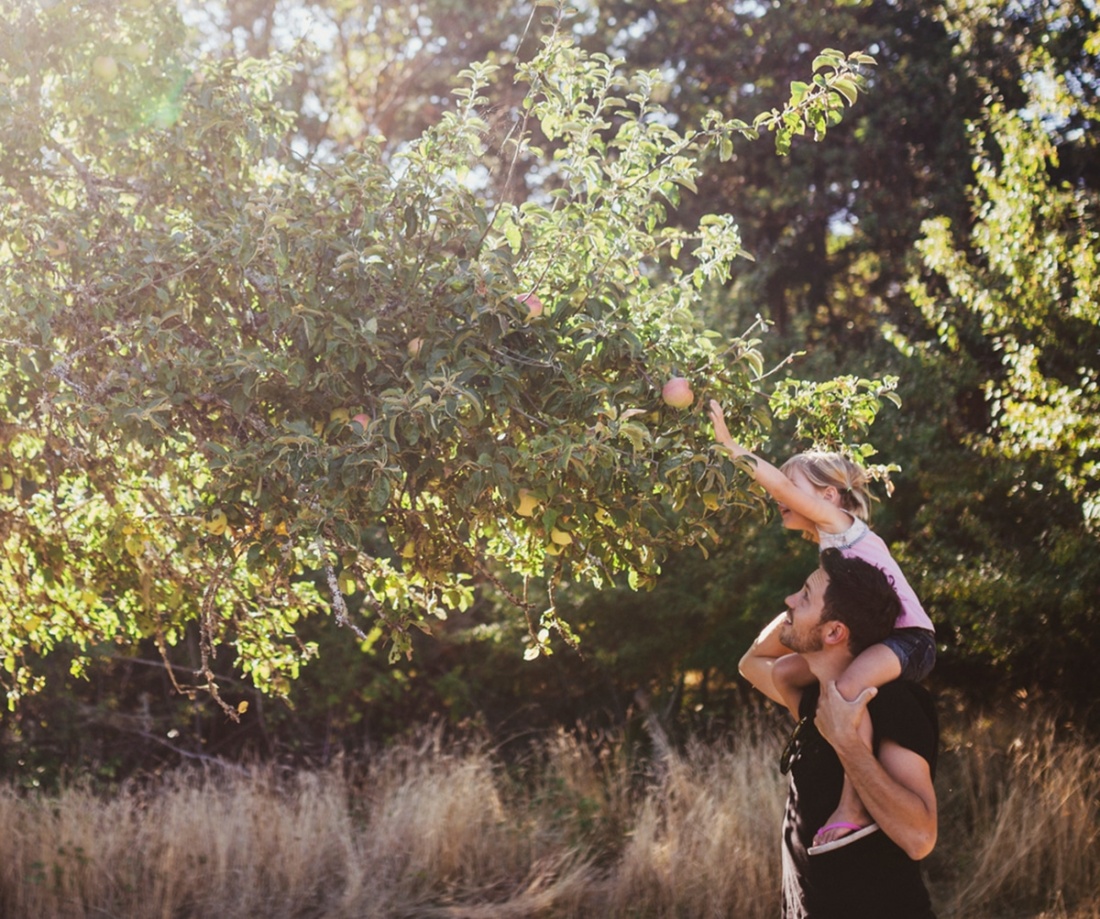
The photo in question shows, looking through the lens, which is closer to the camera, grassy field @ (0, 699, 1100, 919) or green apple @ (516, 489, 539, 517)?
green apple @ (516, 489, 539, 517)

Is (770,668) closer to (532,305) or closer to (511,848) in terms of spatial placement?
(532,305)

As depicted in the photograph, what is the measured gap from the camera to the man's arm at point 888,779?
2588mm

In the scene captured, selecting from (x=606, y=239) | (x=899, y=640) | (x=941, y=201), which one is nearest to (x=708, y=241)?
(x=606, y=239)

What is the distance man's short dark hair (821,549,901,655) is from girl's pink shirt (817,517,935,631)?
0.44 m

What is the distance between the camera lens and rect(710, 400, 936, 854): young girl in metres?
2.74

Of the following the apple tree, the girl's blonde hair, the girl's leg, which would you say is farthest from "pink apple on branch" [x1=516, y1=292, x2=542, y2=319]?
the girl's leg

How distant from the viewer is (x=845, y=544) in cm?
371

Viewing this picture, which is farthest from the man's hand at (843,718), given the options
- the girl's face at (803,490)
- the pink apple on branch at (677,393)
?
the girl's face at (803,490)

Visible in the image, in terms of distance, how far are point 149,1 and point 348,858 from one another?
502 cm

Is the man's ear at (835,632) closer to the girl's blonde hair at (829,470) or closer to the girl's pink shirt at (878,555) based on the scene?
the girl's pink shirt at (878,555)

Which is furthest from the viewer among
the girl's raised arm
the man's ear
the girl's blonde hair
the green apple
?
the girl's blonde hair

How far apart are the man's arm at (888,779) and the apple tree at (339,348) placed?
2.17 feet

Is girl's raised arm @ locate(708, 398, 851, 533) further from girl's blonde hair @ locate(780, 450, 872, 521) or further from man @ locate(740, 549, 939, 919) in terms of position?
man @ locate(740, 549, 939, 919)

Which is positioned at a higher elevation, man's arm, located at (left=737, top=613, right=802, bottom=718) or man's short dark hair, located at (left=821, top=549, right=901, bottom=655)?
man's short dark hair, located at (left=821, top=549, right=901, bottom=655)
